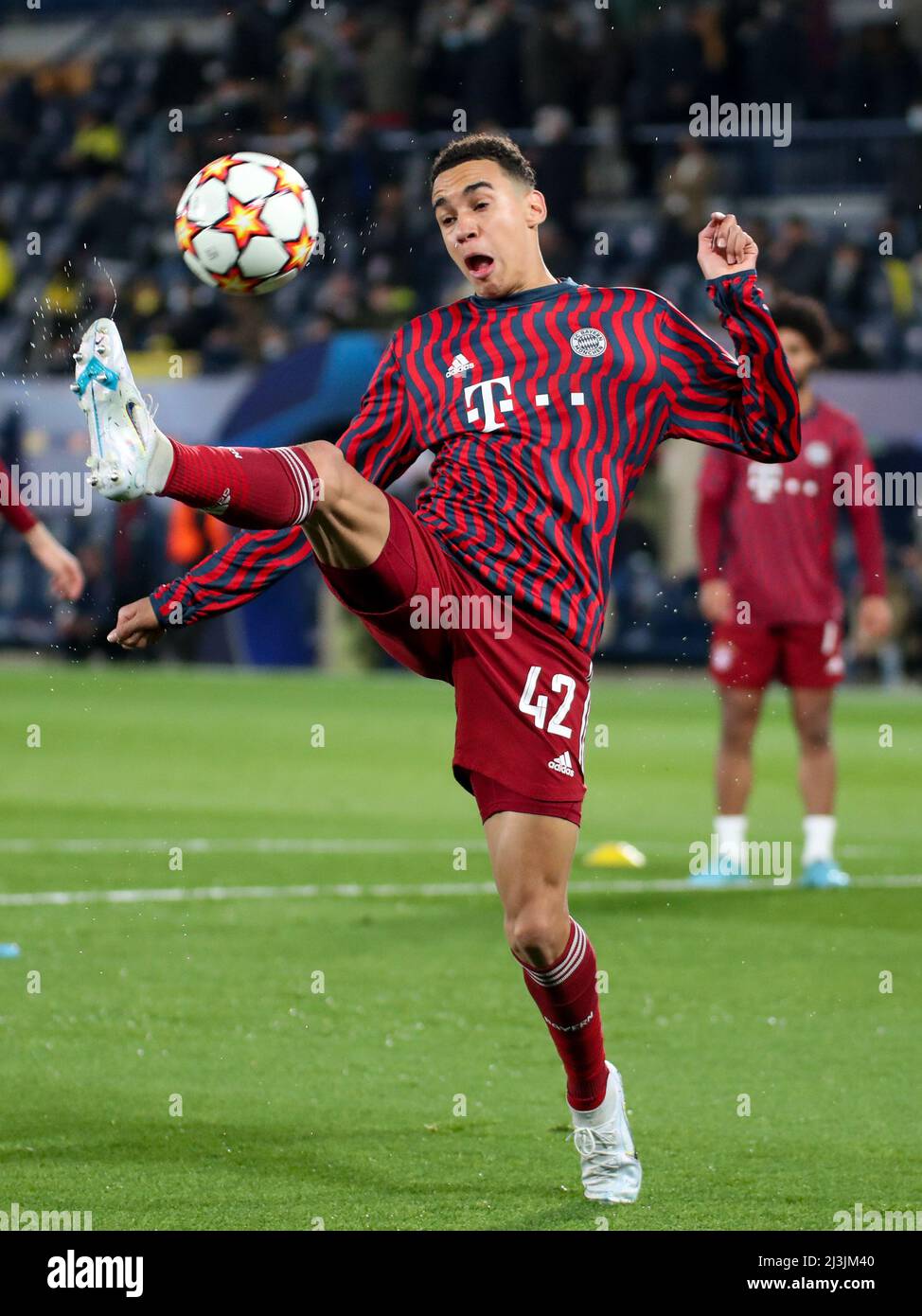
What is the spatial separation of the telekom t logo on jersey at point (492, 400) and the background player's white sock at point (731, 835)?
188 inches

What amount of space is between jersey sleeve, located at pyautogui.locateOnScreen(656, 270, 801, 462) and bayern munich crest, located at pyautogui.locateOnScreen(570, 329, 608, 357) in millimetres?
143

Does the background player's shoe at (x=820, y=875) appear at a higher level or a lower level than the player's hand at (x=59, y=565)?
lower

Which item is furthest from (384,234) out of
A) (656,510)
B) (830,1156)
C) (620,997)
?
(830,1156)

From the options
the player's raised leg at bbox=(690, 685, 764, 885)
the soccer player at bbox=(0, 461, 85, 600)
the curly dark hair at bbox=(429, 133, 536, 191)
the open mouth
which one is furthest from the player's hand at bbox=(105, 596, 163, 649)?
the player's raised leg at bbox=(690, 685, 764, 885)

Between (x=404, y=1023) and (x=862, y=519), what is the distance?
4.04 m

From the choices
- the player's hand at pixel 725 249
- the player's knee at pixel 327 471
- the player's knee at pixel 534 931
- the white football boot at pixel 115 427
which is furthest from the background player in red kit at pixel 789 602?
the white football boot at pixel 115 427

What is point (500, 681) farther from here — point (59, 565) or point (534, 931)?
point (59, 565)

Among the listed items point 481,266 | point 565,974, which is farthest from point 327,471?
point 565,974

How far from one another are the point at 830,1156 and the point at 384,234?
19.2 metres

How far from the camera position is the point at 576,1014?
16.3 feet

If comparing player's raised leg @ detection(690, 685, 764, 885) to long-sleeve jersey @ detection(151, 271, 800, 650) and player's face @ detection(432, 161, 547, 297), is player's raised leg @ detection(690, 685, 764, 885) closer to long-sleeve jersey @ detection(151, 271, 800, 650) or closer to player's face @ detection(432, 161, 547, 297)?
long-sleeve jersey @ detection(151, 271, 800, 650)

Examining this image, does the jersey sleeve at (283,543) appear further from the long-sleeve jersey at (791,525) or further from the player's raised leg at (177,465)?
the long-sleeve jersey at (791,525)

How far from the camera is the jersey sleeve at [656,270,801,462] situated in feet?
16.5

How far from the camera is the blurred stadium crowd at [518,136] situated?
72.8 feet
